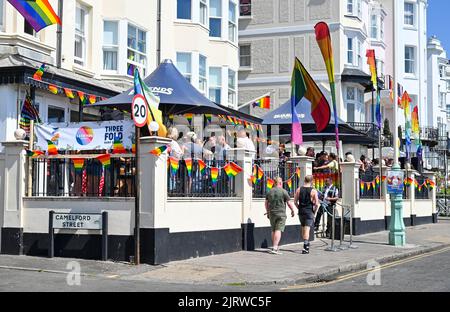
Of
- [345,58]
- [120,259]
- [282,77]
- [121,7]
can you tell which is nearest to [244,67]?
[282,77]

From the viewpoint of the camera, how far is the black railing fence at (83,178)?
1331cm

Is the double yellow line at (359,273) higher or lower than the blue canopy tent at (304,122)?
lower

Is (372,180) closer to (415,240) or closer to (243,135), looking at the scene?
(415,240)

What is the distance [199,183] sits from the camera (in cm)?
1431

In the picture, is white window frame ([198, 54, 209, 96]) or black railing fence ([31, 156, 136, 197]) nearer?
black railing fence ([31, 156, 136, 197])

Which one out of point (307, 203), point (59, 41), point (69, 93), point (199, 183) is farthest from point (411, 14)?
point (199, 183)

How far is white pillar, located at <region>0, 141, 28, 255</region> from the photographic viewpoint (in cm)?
1373

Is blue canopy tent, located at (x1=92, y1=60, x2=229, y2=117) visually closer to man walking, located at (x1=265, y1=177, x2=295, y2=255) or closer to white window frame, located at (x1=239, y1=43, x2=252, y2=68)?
man walking, located at (x1=265, y1=177, x2=295, y2=255)

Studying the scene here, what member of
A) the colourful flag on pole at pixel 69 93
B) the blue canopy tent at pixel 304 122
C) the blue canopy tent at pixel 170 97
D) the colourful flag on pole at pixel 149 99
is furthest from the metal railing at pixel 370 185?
the colourful flag on pole at pixel 149 99

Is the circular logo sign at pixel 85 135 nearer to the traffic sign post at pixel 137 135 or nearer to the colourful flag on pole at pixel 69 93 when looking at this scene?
the traffic sign post at pixel 137 135

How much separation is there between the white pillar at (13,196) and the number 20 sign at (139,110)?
312 cm

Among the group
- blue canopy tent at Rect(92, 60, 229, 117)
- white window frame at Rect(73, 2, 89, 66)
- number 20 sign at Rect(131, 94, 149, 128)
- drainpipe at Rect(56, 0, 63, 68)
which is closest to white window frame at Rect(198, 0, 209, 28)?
white window frame at Rect(73, 2, 89, 66)

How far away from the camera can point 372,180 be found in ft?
73.8

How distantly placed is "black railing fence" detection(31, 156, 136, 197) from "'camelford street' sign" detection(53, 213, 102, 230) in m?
0.56
